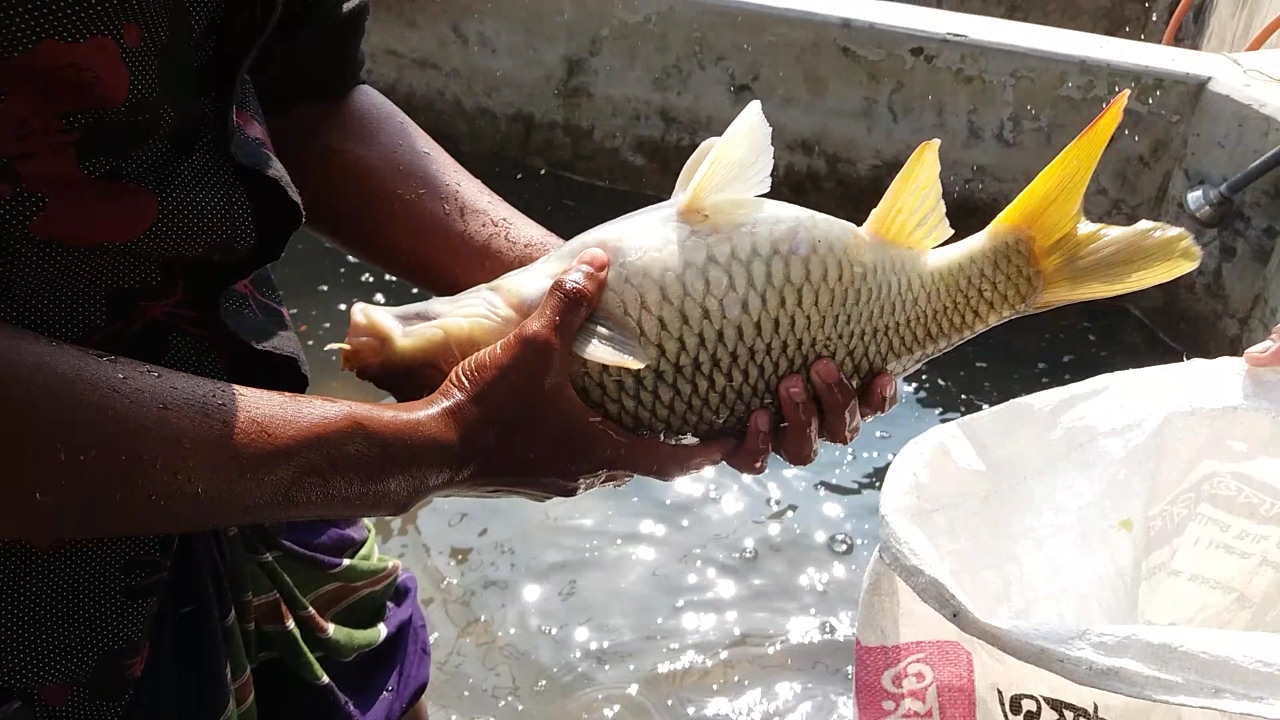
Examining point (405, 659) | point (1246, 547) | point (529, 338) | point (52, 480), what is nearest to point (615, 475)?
point (529, 338)

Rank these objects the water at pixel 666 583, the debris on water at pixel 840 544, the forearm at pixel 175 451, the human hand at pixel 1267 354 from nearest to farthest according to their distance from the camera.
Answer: the forearm at pixel 175 451, the human hand at pixel 1267 354, the water at pixel 666 583, the debris on water at pixel 840 544

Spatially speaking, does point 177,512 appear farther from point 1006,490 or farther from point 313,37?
point 1006,490

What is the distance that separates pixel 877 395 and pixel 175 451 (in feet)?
2.30

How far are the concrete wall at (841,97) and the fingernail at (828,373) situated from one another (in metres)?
1.79

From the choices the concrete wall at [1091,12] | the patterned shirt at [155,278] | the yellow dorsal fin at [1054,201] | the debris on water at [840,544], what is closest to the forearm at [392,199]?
the patterned shirt at [155,278]

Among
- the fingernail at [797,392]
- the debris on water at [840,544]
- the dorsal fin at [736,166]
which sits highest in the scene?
the dorsal fin at [736,166]

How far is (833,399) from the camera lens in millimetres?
1062

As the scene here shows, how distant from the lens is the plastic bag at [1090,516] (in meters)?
1.13

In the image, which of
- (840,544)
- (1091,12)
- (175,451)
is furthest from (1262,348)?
(1091,12)

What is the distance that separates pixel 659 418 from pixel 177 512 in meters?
0.46

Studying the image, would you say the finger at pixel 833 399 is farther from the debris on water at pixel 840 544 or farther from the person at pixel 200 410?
the debris on water at pixel 840 544

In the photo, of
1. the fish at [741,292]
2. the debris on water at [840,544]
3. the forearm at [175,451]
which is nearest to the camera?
the forearm at [175,451]

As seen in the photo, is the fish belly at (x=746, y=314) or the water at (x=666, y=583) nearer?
the fish belly at (x=746, y=314)

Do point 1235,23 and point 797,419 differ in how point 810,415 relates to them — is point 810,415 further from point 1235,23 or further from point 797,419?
point 1235,23
